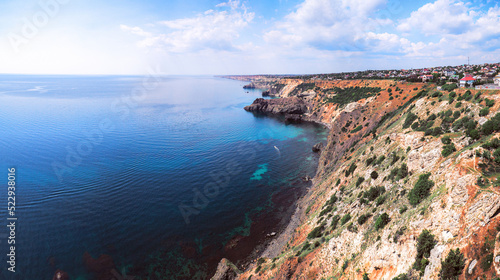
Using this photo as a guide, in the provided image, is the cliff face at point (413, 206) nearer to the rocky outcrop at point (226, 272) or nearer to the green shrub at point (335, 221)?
the green shrub at point (335, 221)

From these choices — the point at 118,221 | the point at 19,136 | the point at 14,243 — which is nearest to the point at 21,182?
the point at 14,243

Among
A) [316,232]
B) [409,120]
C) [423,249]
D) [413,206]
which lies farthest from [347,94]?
[423,249]

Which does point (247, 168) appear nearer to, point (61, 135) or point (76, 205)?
point (76, 205)

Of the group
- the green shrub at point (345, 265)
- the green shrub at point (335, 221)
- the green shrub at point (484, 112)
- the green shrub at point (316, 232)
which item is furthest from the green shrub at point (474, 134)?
the green shrub at point (316, 232)

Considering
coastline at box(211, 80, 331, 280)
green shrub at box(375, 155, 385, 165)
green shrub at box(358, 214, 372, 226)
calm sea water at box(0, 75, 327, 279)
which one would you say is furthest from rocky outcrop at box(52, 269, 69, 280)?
green shrub at box(375, 155, 385, 165)

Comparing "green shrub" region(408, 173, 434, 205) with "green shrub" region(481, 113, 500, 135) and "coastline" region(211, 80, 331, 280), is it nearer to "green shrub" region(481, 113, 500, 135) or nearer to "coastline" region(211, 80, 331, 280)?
"green shrub" region(481, 113, 500, 135)

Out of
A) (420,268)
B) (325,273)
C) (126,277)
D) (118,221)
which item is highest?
(420,268)
